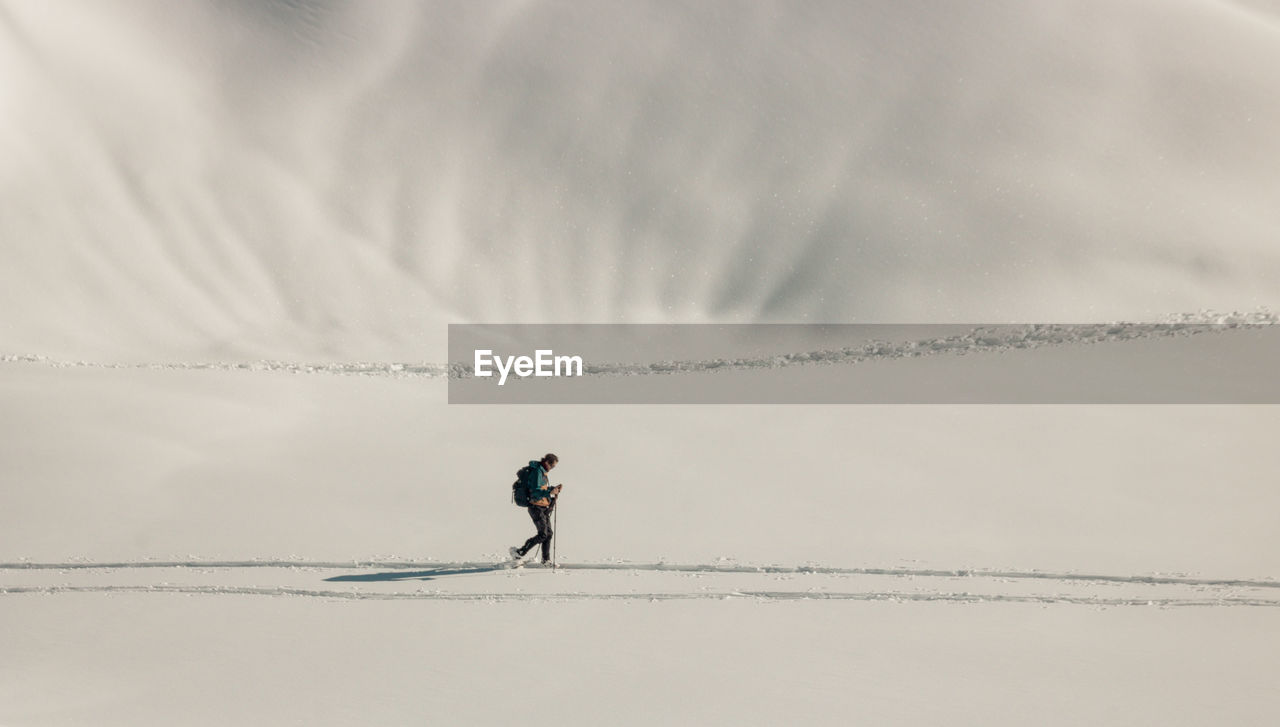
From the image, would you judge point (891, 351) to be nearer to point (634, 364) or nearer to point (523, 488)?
point (634, 364)

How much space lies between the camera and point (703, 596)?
10.2 m

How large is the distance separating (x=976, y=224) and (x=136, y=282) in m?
17.5

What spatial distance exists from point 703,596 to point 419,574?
2.75m

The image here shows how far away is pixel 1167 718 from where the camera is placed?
299 inches

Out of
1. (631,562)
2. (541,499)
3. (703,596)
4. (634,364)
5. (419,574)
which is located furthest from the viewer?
(634,364)

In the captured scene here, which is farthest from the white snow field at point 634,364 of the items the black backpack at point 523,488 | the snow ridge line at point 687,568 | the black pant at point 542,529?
the black backpack at point 523,488

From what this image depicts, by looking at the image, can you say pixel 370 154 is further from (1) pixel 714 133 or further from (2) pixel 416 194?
(1) pixel 714 133

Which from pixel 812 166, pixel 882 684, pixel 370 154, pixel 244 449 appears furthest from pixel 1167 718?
pixel 370 154

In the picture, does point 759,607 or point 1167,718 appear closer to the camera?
point 1167,718

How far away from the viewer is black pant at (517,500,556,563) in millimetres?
10828

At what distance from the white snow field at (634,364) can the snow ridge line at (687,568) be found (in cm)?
5

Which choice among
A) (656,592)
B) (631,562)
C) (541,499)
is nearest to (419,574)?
(541,499)

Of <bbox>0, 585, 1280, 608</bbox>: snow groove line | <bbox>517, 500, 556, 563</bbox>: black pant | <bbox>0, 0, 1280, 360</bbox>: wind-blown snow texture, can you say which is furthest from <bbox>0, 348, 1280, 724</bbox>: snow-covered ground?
<bbox>0, 0, 1280, 360</bbox>: wind-blown snow texture

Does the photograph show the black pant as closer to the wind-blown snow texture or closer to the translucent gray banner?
the translucent gray banner
